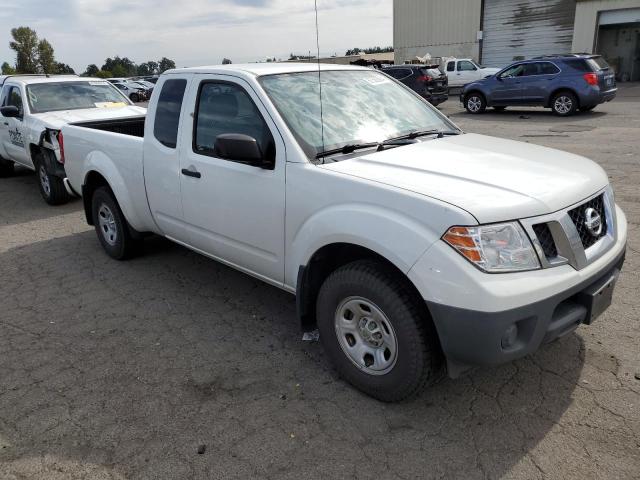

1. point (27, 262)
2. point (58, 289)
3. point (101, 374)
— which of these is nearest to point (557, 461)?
point (101, 374)

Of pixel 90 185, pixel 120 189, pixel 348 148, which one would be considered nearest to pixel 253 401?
pixel 348 148

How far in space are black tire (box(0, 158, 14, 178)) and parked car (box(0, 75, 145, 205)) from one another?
87cm

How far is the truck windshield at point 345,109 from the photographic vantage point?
11.1 feet

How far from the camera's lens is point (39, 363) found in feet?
12.0

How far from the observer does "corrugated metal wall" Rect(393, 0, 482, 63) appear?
31.2 metres

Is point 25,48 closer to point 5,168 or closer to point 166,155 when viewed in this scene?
point 5,168

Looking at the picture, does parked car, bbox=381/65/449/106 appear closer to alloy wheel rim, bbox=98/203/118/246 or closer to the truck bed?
the truck bed

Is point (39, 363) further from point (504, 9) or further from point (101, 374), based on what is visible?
point (504, 9)

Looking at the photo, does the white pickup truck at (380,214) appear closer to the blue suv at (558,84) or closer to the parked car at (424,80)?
the blue suv at (558,84)

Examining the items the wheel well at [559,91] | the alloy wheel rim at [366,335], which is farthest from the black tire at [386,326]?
the wheel well at [559,91]

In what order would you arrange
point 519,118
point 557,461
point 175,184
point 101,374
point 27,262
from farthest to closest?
1. point 519,118
2. point 27,262
3. point 175,184
4. point 101,374
5. point 557,461

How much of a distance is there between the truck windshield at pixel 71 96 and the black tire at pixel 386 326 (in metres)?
7.36

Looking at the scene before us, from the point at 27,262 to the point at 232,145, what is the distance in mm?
3741

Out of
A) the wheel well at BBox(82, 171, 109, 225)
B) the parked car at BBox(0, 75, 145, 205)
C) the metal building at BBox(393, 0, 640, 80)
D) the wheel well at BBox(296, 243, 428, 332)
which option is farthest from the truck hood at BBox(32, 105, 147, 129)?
the metal building at BBox(393, 0, 640, 80)
